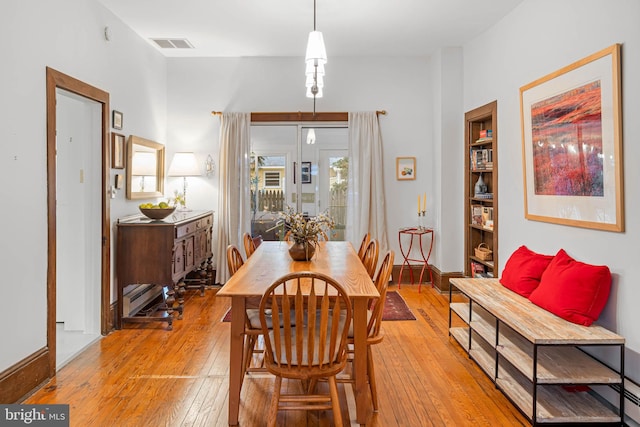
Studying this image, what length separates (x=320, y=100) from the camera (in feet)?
18.4

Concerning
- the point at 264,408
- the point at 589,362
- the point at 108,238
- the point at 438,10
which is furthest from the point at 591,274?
the point at 108,238

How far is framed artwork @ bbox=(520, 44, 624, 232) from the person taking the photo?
2.59 m

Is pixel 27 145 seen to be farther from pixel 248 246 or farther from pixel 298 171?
pixel 298 171

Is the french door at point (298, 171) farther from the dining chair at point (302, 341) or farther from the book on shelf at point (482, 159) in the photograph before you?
the dining chair at point (302, 341)

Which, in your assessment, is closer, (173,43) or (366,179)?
(173,43)

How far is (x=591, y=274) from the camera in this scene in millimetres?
2598

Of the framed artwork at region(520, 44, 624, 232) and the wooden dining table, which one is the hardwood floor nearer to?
the wooden dining table

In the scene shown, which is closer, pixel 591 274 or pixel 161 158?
pixel 591 274

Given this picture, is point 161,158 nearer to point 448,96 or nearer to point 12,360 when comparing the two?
point 12,360

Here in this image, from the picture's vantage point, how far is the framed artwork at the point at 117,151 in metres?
4.00

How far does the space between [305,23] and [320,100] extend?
4.42 feet

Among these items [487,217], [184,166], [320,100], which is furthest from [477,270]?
[184,166]

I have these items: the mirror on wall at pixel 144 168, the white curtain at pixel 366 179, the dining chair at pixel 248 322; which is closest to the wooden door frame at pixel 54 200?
the mirror on wall at pixel 144 168

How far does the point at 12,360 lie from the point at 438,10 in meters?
4.38
